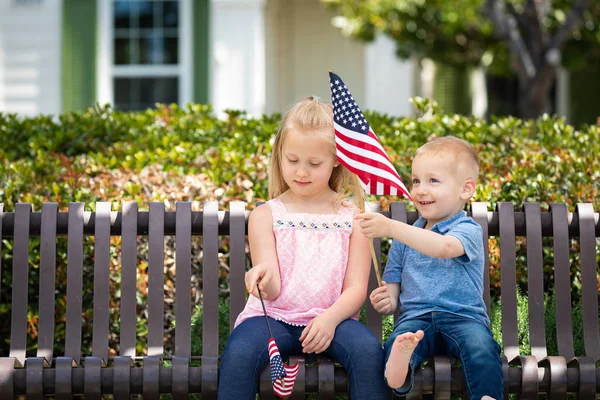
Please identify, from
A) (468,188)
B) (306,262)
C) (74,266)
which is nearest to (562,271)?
(468,188)

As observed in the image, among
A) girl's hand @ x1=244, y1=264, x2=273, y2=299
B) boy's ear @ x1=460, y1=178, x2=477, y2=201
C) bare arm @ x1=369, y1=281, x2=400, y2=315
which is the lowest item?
bare arm @ x1=369, y1=281, x2=400, y2=315

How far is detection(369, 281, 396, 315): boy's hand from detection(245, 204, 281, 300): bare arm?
1.16 ft

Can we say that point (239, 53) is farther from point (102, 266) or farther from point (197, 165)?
point (102, 266)

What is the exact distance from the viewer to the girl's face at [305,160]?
10.9 ft

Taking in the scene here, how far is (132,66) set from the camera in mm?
10336

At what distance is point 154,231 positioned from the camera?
350 cm

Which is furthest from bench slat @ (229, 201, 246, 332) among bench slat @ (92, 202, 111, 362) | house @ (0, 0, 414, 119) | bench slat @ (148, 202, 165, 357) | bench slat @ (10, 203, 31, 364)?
house @ (0, 0, 414, 119)

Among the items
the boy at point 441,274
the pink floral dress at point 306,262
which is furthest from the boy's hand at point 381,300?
the pink floral dress at point 306,262

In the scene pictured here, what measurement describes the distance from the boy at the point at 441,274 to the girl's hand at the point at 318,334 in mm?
204

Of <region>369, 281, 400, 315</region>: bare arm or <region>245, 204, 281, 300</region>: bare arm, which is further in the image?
<region>369, 281, 400, 315</region>: bare arm

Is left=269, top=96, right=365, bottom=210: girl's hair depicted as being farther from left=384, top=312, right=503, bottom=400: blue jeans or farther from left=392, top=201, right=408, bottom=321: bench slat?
left=384, top=312, right=503, bottom=400: blue jeans

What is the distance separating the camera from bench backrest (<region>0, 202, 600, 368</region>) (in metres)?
3.48

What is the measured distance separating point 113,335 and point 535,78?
613 cm

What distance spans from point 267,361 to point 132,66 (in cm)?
776
